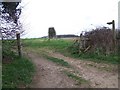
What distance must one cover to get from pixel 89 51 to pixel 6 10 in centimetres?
706

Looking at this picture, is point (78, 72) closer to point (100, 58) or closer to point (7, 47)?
point (7, 47)

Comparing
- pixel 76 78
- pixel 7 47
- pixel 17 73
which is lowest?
pixel 76 78

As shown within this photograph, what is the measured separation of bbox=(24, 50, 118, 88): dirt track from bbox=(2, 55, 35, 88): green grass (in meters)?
0.31

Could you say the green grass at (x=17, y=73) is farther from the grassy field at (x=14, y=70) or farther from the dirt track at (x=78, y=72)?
the dirt track at (x=78, y=72)

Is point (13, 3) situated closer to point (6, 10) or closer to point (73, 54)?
point (6, 10)

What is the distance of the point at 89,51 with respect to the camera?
20922mm

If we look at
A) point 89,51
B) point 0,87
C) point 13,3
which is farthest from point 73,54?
point 0,87

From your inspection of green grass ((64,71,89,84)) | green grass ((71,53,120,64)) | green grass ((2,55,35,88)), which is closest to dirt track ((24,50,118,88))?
green grass ((64,71,89,84))

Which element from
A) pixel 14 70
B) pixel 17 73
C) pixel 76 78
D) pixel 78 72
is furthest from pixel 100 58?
pixel 17 73

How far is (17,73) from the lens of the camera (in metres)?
13.0

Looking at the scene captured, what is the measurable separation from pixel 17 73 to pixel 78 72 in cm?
327

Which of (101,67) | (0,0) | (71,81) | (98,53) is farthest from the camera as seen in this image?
(98,53)

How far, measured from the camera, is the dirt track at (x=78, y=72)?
12607 millimetres

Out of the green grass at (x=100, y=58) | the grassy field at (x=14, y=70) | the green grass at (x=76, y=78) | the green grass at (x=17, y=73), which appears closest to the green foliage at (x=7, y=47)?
the grassy field at (x=14, y=70)
